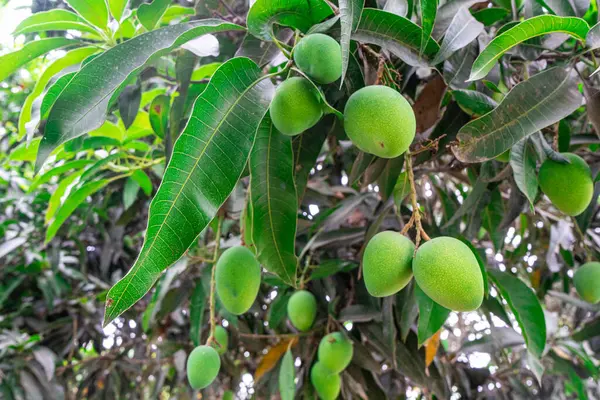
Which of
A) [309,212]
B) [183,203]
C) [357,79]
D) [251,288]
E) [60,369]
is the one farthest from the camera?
[60,369]

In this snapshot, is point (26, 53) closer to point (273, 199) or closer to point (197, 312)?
point (273, 199)

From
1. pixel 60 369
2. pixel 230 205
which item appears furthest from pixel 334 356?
pixel 60 369

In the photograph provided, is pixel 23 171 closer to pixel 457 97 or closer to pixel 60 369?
pixel 60 369

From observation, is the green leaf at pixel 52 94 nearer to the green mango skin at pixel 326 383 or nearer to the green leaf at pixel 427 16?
the green leaf at pixel 427 16

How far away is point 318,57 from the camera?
625 mm

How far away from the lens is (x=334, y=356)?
3.55 ft

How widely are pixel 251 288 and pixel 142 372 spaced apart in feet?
4.83

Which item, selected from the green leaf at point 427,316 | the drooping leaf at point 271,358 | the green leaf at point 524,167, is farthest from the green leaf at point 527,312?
the drooping leaf at point 271,358

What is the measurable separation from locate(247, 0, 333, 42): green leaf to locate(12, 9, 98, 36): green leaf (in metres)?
0.47

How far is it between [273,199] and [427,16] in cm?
36

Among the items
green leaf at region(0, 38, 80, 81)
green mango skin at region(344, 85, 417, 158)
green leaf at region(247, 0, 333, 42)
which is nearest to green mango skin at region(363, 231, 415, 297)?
green mango skin at region(344, 85, 417, 158)

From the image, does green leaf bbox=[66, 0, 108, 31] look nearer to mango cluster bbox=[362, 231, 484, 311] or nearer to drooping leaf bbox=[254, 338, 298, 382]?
mango cluster bbox=[362, 231, 484, 311]

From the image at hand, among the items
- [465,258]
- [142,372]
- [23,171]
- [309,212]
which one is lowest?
[142,372]

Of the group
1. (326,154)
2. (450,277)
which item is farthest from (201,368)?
(326,154)
